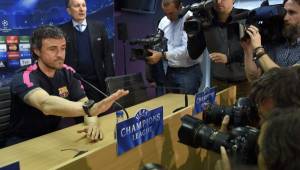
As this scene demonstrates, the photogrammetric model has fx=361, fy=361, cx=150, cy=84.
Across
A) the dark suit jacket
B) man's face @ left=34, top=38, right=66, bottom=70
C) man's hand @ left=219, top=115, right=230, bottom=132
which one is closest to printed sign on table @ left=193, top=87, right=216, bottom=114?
man's hand @ left=219, top=115, right=230, bottom=132

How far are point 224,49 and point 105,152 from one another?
1.51 metres

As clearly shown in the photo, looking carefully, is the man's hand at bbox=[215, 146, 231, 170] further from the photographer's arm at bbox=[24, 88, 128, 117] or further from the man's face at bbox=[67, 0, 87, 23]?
the man's face at bbox=[67, 0, 87, 23]

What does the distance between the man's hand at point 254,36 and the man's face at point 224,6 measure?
0.43 metres

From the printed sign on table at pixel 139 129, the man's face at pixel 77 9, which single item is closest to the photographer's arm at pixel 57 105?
the printed sign on table at pixel 139 129

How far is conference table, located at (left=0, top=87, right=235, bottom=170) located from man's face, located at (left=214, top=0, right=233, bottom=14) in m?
0.59

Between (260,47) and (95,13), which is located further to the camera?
(95,13)

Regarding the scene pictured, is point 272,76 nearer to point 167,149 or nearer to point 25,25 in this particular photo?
point 167,149

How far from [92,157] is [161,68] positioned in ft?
8.10

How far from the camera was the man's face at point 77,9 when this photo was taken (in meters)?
2.82

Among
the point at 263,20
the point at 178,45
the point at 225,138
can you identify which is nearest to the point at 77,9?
the point at 178,45

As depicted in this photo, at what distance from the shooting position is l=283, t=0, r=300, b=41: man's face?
170 centimetres

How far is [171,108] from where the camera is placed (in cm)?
229

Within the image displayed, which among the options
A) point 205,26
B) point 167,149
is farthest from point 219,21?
point 167,149

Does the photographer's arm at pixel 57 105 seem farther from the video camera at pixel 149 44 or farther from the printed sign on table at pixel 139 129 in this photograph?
the video camera at pixel 149 44
